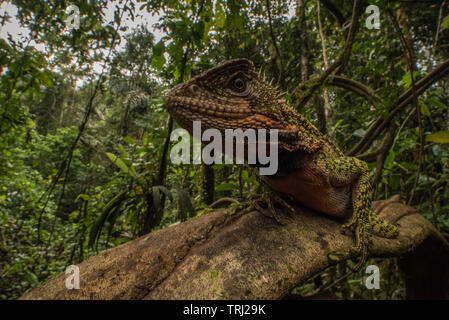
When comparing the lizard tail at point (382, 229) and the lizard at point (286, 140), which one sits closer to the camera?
the lizard at point (286, 140)

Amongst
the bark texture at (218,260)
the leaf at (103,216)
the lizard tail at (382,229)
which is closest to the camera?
the bark texture at (218,260)

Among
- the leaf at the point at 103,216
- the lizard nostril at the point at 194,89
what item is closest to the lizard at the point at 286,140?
the lizard nostril at the point at 194,89

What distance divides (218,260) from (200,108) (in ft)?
3.04

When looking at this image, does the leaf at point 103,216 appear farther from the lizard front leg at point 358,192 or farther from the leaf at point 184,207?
the lizard front leg at point 358,192

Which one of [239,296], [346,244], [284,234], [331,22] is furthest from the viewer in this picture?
[331,22]

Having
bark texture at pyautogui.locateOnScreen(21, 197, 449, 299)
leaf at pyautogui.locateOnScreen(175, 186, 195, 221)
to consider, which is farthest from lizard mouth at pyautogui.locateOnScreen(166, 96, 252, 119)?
leaf at pyautogui.locateOnScreen(175, 186, 195, 221)

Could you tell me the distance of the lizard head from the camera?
1.54m

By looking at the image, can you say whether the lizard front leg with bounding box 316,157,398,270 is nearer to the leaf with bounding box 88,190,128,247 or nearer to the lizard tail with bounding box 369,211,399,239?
the lizard tail with bounding box 369,211,399,239

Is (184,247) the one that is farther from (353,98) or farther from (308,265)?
(353,98)

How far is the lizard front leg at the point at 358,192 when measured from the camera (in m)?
1.93

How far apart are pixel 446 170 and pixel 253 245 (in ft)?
13.9

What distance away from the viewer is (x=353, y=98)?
6.54 metres

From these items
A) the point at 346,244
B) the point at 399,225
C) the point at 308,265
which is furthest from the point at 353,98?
the point at 308,265

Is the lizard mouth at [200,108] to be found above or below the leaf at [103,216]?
above
